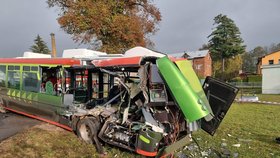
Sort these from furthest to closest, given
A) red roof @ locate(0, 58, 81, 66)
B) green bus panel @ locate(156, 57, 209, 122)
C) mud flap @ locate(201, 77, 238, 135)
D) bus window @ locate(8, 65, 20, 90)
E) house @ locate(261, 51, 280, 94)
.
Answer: house @ locate(261, 51, 280, 94) < bus window @ locate(8, 65, 20, 90) < red roof @ locate(0, 58, 81, 66) < mud flap @ locate(201, 77, 238, 135) < green bus panel @ locate(156, 57, 209, 122)

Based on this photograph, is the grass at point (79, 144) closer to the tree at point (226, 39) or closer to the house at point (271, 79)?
the house at point (271, 79)

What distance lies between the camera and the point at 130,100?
6473 millimetres

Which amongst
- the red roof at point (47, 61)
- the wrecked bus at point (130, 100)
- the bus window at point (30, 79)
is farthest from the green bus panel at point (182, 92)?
the bus window at point (30, 79)

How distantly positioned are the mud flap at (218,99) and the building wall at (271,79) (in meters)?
28.9

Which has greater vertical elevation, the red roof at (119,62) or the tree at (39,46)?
the tree at (39,46)

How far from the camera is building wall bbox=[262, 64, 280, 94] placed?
3139 centimetres

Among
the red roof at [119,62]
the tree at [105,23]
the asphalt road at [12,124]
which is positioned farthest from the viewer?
the tree at [105,23]

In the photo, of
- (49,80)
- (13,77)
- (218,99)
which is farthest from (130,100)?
(13,77)

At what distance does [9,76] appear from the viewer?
1073 cm

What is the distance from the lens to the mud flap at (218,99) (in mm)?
6328

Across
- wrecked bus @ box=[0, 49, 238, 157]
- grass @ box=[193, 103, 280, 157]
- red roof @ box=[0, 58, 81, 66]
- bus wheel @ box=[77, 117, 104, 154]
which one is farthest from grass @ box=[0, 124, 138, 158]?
grass @ box=[193, 103, 280, 157]

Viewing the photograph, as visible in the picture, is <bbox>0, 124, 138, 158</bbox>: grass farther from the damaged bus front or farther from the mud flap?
the mud flap

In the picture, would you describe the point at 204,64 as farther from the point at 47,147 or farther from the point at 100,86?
the point at 47,147

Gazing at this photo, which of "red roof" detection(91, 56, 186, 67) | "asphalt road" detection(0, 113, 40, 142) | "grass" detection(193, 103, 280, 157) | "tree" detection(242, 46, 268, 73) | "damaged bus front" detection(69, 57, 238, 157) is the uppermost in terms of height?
"tree" detection(242, 46, 268, 73)
